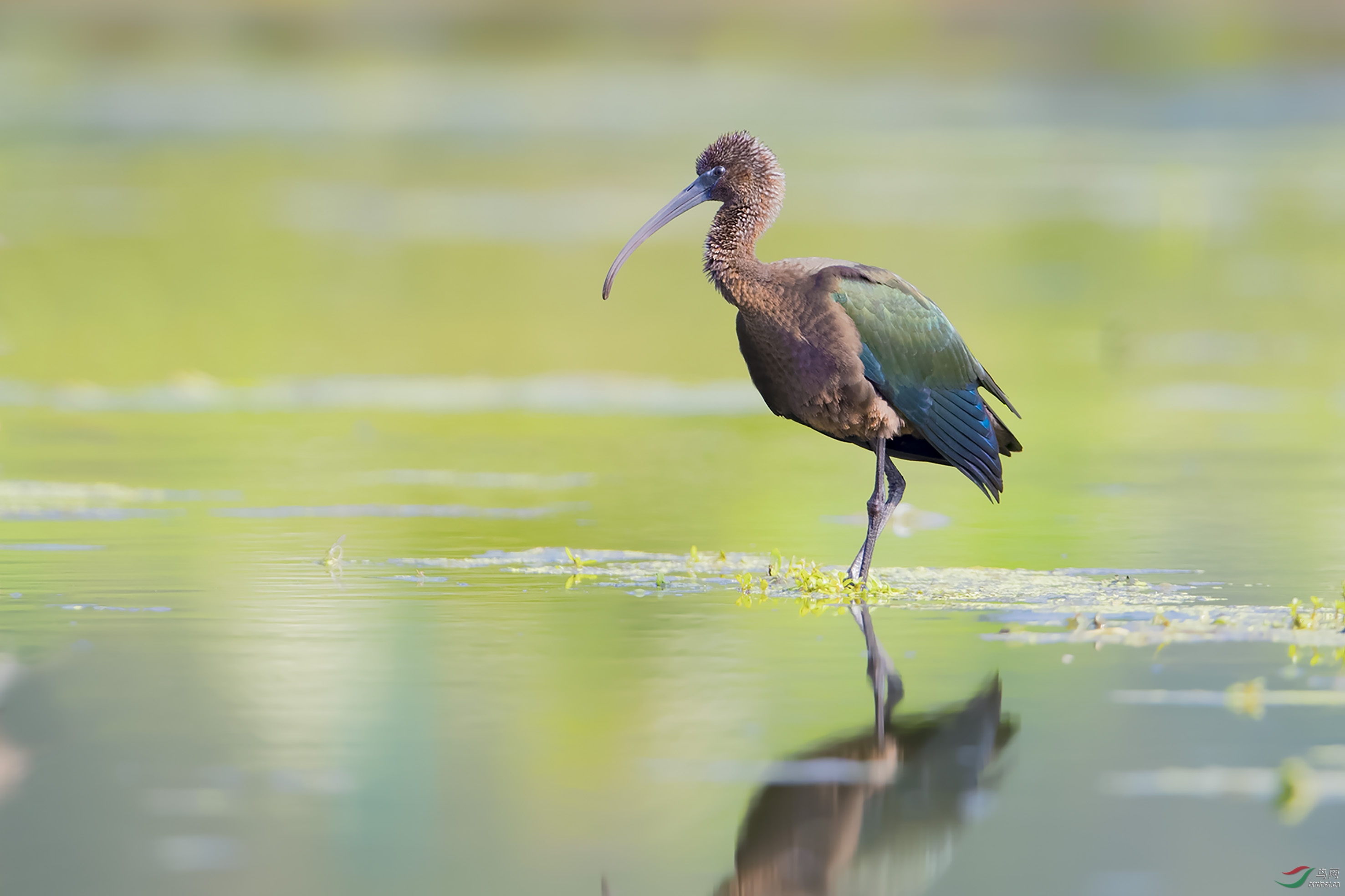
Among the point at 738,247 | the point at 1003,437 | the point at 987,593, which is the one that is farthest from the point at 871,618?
the point at 738,247

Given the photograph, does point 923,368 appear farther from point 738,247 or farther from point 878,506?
point 738,247

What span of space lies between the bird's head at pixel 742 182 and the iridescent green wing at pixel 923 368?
0.57 meters

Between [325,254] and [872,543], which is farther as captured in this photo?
[325,254]

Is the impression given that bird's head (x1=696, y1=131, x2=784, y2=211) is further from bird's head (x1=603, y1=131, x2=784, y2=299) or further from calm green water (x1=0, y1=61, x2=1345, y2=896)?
calm green water (x1=0, y1=61, x2=1345, y2=896)

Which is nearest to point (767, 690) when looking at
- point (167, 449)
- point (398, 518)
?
point (398, 518)

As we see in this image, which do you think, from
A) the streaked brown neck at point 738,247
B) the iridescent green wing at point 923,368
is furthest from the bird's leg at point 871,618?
the streaked brown neck at point 738,247

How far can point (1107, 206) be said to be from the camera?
30234mm

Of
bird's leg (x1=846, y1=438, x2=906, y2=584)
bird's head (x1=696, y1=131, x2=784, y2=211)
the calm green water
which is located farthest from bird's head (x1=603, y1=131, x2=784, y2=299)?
the calm green water

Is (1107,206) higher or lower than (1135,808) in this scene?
higher

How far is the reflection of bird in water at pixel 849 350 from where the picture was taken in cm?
927

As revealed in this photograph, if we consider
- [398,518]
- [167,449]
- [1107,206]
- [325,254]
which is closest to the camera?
[398,518]

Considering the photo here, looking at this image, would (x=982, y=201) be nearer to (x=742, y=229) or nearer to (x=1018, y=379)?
(x=1018, y=379)

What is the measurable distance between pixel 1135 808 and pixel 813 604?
2.75 metres

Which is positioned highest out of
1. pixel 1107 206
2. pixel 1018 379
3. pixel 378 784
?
pixel 1107 206
